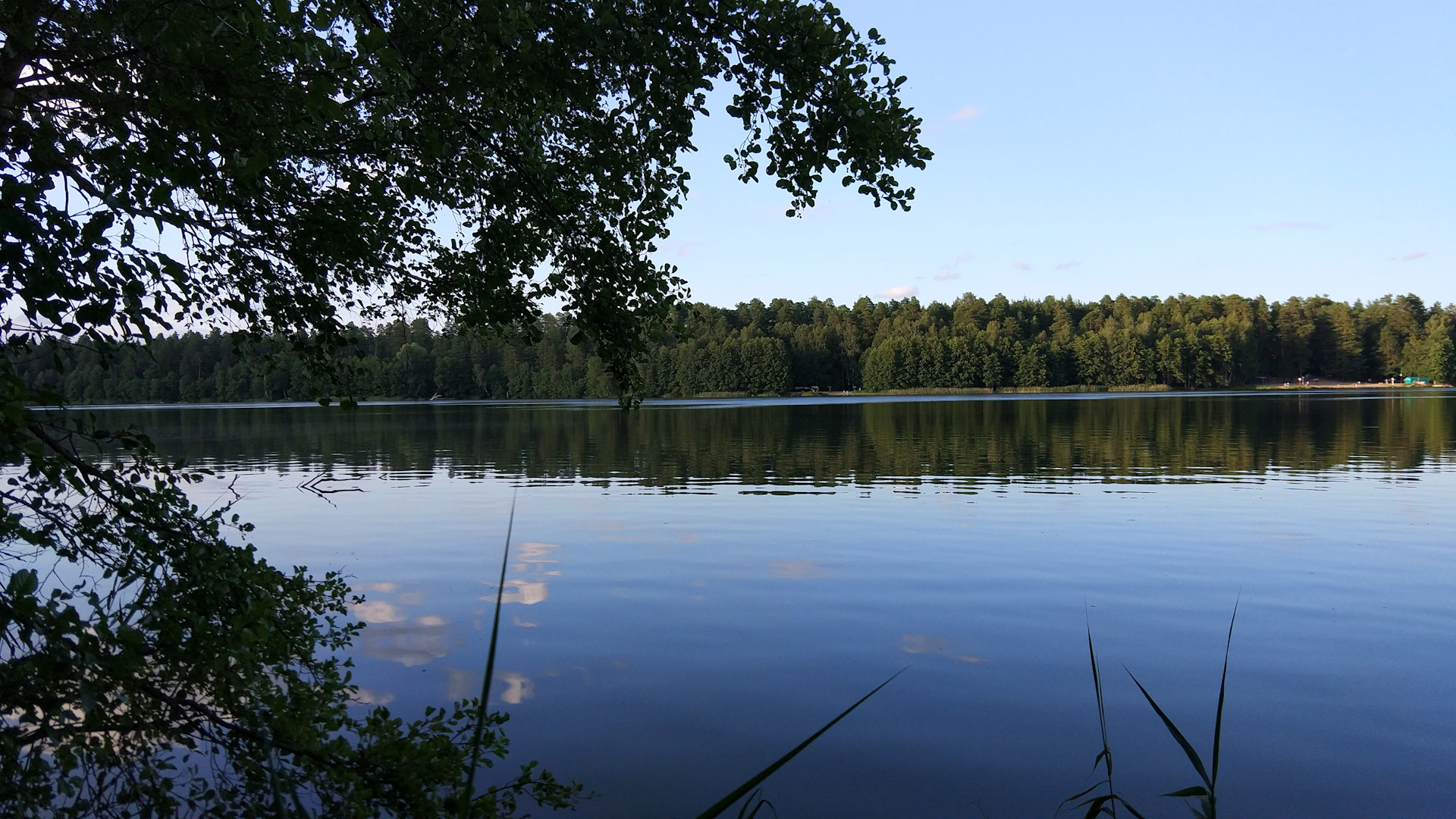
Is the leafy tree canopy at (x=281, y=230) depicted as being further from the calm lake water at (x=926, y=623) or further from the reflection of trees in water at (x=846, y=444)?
the reflection of trees in water at (x=846, y=444)

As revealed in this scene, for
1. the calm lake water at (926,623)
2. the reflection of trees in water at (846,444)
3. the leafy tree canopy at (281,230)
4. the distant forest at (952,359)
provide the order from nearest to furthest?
the leafy tree canopy at (281,230), the calm lake water at (926,623), the reflection of trees in water at (846,444), the distant forest at (952,359)

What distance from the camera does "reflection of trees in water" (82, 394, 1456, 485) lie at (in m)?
28.7

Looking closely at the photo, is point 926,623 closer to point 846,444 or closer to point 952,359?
point 846,444

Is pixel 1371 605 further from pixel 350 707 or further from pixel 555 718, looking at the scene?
pixel 350 707

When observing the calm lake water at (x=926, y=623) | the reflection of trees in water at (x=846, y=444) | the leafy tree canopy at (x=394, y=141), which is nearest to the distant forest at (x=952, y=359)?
the reflection of trees in water at (x=846, y=444)

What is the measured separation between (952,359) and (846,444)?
412ft

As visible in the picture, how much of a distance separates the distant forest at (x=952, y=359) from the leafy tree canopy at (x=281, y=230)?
437 ft

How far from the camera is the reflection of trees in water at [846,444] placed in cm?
2867

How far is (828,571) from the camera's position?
14.1 meters

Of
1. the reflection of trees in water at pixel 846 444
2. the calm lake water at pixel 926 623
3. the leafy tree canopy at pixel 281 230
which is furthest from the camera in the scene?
the reflection of trees in water at pixel 846 444

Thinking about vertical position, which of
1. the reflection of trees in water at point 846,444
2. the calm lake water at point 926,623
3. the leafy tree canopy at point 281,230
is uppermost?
the leafy tree canopy at point 281,230

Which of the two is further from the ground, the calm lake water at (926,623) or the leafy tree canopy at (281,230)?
the leafy tree canopy at (281,230)

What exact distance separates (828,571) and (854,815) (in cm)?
733

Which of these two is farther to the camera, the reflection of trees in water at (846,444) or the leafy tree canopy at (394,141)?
the reflection of trees in water at (846,444)
